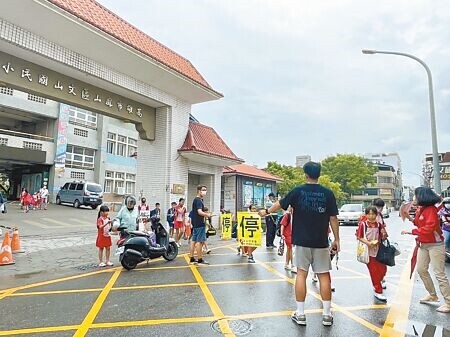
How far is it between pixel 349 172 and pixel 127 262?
2144 inches

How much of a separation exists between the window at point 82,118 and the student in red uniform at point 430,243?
31.9 metres

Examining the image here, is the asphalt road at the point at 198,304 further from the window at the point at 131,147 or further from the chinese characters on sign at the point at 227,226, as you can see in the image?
the window at the point at 131,147

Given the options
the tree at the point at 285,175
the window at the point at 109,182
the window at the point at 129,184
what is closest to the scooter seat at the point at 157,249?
the window at the point at 109,182

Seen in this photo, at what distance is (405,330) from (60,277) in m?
6.06

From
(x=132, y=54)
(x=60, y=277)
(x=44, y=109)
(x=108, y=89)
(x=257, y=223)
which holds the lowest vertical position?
(x=60, y=277)

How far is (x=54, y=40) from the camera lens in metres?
8.54

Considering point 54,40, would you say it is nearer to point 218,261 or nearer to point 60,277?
point 60,277

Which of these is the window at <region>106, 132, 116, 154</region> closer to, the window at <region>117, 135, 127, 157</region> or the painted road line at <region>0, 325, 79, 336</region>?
the window at <region>117, 135, 127, 157</region>

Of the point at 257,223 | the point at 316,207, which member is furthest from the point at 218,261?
the point at 316,207

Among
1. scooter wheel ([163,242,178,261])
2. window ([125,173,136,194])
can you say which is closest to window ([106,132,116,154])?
window ([125,173,136,194])

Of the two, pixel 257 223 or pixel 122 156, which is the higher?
pixel 122 156

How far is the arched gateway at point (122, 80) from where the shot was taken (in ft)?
26.5

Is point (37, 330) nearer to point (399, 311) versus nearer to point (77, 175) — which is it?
point (399, 311)

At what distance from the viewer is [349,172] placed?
56594mm
